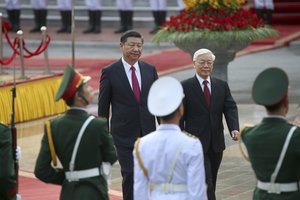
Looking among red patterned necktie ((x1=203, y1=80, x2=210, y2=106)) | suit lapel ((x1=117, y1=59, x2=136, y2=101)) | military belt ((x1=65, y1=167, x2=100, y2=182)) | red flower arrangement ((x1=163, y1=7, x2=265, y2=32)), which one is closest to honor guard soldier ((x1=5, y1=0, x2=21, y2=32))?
red flower arrangement ((x1=163, y1=7, x2=265, y2=32))

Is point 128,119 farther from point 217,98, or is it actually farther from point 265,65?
point 265,65

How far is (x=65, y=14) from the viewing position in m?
31.4

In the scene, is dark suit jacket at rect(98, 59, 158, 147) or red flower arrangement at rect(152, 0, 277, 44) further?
red flower arrangement at rect(152, 0, 277, 44)

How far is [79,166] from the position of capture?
8.26 metres

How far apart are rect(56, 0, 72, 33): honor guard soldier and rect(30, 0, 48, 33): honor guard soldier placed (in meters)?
0.51

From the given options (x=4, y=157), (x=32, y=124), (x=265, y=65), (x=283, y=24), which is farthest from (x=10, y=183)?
A: (x=283, y=24)

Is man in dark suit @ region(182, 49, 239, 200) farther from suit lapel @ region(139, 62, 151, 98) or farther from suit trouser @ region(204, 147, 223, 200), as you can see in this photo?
suit lapel @ region(139, 62, 151, 98)

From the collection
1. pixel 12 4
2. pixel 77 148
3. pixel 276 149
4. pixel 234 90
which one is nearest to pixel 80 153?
pixel 77 148

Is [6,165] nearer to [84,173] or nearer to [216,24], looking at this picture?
[84,173]

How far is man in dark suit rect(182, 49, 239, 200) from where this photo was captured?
1064 cm

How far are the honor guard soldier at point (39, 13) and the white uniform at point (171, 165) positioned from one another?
2439 centimetres

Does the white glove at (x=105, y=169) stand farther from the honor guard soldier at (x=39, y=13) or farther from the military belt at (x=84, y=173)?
the honor guard soldier at (x=39, y=13)

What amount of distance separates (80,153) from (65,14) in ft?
76.8

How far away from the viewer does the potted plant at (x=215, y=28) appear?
17828 mm
